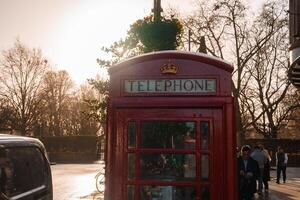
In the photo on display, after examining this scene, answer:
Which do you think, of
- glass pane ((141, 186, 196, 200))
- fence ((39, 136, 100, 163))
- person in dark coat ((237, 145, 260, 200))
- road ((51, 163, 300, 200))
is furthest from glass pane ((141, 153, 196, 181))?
fence ((39, 136, 100, 163))

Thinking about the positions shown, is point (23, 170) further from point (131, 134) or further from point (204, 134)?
point (204, 134)

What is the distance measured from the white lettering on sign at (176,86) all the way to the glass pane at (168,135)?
431mm

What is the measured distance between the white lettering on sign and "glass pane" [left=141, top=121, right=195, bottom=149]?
0.43 m

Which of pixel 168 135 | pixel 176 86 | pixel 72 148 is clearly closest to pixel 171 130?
pixel 168 135

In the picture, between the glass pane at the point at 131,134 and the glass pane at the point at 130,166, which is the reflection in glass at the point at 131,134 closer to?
the glass pane at the point at 131,134

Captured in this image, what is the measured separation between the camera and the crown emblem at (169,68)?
6.19m

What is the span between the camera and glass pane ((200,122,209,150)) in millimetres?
5922

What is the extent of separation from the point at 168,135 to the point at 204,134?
0.43 meters

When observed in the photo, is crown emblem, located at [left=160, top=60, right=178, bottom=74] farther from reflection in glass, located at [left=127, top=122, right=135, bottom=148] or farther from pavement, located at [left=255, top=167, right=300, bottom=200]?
pavement, located at [left=255, top=167, right=300, bottom=200]

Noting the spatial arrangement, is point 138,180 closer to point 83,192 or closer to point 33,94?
point 83,192

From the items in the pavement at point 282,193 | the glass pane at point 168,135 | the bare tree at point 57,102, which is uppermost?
the bare tree at point 57,102

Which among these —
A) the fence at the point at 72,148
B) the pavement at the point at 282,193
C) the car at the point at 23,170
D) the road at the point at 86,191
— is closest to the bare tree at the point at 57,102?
the fence at the point at 72,148

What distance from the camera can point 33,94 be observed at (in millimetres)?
48781

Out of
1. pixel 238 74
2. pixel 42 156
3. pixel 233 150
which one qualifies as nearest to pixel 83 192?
pixel 42 156
